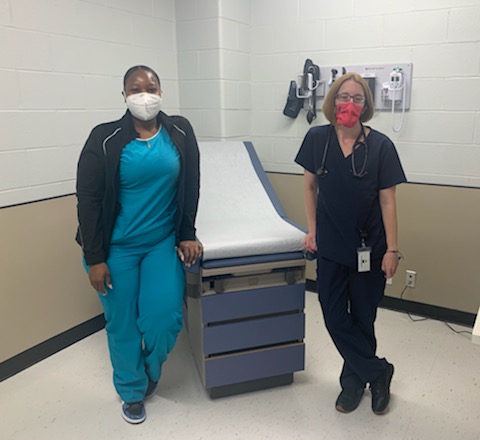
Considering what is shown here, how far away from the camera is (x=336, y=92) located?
6.04 ft

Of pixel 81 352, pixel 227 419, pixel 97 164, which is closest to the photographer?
pixel 97 164

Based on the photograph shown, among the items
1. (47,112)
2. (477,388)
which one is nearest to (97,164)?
(47,112)

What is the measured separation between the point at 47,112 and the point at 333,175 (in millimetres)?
1505

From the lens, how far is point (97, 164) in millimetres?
1804

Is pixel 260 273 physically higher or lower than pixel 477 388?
higher

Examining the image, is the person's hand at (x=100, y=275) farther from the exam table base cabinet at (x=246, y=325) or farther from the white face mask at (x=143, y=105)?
the white face mask at (x=143, y=105)

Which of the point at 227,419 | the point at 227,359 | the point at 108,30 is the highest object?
the point at 108,30

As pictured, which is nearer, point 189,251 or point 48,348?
point 189,251

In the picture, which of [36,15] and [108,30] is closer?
[36,15]

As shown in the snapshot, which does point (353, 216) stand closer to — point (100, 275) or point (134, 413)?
point (100, 275)

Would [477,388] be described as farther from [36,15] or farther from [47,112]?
[36,15]

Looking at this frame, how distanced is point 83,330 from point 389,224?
1.85 metres

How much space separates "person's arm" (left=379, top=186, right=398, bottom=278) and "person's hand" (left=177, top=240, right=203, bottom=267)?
0.76 metres

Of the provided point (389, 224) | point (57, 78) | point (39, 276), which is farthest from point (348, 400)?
point (57, 78)
